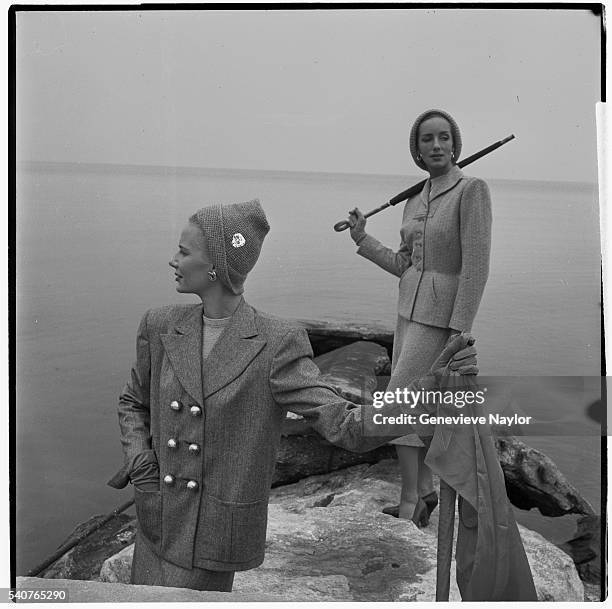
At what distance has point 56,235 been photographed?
9.93 ft

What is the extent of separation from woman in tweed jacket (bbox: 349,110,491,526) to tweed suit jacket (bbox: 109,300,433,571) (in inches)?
15.6

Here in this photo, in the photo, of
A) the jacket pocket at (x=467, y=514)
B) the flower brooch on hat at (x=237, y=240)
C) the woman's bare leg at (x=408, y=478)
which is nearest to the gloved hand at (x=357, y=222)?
the flower brooch on hat at (x=237, y=240)

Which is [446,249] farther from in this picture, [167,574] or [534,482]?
[167,574]

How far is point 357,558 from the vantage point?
3.14 metres

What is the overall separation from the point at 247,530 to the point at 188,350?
555 mm

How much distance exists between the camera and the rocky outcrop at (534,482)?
3.21 meters

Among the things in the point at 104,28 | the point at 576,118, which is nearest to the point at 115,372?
the point at 104,28

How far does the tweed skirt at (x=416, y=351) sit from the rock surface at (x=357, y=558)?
0.58 metres

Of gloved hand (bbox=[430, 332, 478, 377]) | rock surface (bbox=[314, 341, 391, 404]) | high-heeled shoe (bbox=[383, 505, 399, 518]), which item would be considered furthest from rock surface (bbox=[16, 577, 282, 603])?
gloved hand (bbox=[430, 332, 478, 377])

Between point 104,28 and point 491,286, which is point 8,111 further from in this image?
point 491,286

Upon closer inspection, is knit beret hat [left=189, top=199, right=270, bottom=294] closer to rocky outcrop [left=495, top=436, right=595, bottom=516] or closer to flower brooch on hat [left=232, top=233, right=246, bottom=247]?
flower brooch on hat [left=232, top=233, right=246, bottom=247]

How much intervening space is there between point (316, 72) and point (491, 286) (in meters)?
0.89

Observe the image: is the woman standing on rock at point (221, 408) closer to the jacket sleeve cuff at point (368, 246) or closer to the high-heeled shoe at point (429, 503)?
the jacket sleeve cuff at point (368, 246)

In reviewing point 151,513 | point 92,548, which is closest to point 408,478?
point 151,513
